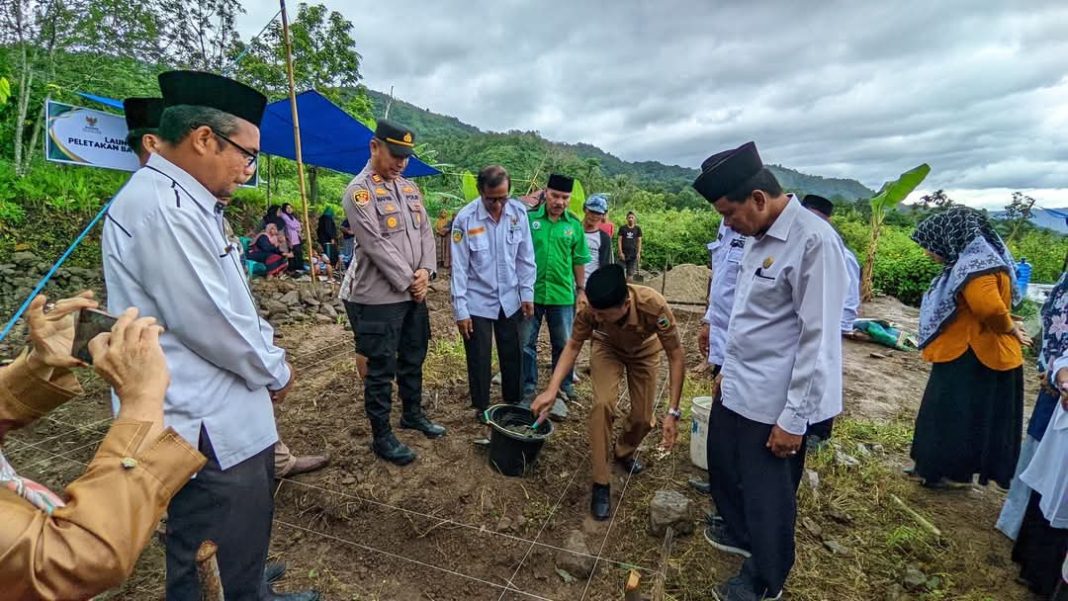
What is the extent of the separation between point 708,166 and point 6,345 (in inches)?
280

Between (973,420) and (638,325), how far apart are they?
2318 mm

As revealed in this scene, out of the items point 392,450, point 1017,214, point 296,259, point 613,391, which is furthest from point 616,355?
point 1017,214

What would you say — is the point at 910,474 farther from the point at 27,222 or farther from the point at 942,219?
the point at 27,222

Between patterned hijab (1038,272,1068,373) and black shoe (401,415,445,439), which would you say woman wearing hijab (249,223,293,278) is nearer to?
black shoe (401,415,445,439)

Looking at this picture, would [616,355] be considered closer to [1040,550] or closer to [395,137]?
[395,137]

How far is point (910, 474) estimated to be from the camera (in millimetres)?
3688

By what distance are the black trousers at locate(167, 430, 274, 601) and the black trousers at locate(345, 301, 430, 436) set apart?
1.40 m

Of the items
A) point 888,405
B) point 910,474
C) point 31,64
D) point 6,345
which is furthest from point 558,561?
point 31,64

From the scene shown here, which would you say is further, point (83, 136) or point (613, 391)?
point (83, 136)

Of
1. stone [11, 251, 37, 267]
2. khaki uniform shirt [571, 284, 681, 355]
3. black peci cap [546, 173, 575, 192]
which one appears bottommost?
stone [11, 251, 37, 267]

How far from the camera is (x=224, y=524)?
5.51 feet

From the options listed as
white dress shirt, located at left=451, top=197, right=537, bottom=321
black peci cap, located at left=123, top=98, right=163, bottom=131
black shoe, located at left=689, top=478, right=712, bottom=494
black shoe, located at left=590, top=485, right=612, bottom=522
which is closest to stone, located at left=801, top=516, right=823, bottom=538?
black shoe, located at left=689, top=478, right=712, bottom=494

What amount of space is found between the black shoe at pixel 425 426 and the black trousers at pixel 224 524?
1878 mm

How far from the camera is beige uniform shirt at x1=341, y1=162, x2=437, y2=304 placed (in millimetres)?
3102
